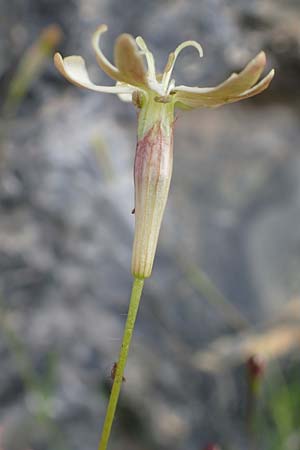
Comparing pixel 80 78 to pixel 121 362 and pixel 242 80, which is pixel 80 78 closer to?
pixel 242 80

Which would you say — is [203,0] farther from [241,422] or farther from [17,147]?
[241,422]

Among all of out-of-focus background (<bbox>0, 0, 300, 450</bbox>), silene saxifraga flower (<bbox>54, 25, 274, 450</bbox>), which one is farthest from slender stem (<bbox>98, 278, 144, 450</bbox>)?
out-of-focus background (<bbox>0, 0, 300, 450</bbox>)

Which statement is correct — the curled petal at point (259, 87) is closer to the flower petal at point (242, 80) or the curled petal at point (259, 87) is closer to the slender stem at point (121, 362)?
the flower petal at point (242, 80)

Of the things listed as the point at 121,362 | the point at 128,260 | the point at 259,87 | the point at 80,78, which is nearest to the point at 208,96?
the point at 259,87

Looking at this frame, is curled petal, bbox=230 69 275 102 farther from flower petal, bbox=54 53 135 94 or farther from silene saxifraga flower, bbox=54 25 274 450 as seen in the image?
flower petal, bbox=54 53 135 94

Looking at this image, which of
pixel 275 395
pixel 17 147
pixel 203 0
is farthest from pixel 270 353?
pixel 203 0

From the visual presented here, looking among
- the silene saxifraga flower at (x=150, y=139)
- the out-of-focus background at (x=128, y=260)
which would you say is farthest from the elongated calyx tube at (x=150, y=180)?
the out-of-focus background at (x=128, y=260)
